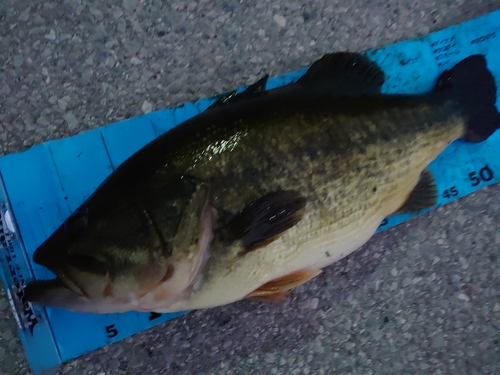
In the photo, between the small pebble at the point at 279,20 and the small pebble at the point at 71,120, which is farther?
the small pebble at the point at 279,20

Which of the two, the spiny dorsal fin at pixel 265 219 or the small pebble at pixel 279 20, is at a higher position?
the small pebble at pixel 279 20

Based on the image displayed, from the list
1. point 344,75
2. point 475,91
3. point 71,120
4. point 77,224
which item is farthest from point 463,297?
point 71,120

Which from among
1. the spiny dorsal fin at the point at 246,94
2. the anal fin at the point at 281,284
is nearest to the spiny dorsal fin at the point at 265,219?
the anal fin at the point at 281,284

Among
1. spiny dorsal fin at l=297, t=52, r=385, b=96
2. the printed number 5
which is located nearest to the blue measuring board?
the printed number 5

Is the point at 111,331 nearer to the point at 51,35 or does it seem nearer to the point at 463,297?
the point at 51,35

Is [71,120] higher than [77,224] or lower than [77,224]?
higher

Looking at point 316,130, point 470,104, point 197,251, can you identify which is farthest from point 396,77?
point 197,251

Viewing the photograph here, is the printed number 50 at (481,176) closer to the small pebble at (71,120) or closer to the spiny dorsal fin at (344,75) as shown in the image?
the spiny dorsal fin at (344,75)
